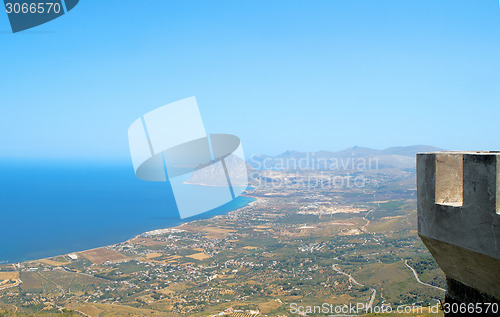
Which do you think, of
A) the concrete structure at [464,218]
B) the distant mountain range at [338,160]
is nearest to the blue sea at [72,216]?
the concrete structure at [464,218]

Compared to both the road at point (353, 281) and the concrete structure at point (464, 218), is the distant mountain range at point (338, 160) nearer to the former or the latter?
the road at point (353, 281)

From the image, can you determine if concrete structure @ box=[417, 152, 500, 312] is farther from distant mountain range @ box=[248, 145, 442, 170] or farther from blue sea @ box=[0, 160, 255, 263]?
distant mountain range @ box=[248, 145, 442, 170]

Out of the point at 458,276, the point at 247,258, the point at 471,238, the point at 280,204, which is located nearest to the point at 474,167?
the point at 471,238

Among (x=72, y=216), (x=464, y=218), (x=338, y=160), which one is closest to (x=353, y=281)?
(x=464, y=218)

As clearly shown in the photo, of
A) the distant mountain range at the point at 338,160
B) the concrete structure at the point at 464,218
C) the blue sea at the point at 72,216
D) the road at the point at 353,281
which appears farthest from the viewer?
the distant mountain range at the point at 338,160

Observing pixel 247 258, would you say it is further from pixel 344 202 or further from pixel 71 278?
pixel 344 202
